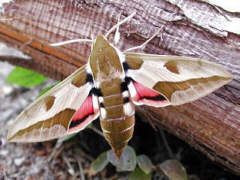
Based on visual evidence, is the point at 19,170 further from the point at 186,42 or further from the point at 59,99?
the point at 186,42

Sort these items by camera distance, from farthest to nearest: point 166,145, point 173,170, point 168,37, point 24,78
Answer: point 24,78, point 166,145, point 173,170, point 168,37

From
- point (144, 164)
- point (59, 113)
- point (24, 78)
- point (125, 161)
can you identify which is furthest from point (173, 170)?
point (24, 78)

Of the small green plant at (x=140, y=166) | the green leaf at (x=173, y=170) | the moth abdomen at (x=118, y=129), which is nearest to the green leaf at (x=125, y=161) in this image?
the small green plant at (x=140, y=166)

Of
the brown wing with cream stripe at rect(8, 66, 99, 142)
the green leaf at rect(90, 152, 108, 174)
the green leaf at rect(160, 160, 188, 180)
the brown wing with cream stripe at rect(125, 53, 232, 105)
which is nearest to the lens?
the brown wing with cream stripe at rect(125, 53, 232, 105)

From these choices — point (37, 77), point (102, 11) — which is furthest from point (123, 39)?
point (37, 77)

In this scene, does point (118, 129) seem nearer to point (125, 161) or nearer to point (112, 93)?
point (112, 93)

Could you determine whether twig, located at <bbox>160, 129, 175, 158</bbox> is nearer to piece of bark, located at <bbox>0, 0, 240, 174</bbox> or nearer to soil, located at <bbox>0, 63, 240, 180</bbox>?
soil, located at <bbox>0, 63, 240, 180</bbox>

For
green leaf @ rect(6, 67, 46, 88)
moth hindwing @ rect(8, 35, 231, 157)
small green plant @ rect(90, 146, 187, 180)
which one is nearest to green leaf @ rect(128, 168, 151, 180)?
small green plant @ rect(90, 146, 187, 180)
